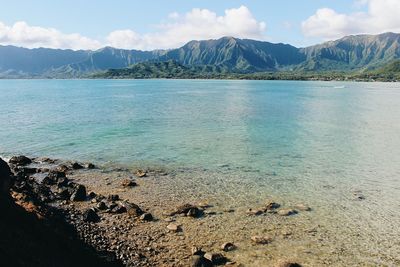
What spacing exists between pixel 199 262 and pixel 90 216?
10238mm

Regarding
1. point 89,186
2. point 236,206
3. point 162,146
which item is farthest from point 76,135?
point 236,206

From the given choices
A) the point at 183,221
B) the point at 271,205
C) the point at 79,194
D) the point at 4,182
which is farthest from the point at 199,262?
the point at 79,194

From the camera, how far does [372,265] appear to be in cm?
2247

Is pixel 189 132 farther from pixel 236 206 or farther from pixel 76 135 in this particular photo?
pixel 236 206

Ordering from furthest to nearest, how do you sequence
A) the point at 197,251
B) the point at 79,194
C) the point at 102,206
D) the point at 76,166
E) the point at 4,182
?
the point at 76,166 → the point at 79,194 → the point at 102,206 → the point at 197,251 → the point at 4,182

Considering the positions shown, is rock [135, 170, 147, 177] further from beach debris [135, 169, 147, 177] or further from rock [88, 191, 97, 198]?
rock [88, 191, 97, 198]

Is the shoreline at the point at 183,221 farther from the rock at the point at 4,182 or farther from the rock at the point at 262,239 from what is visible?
the rock at the point at 4,182

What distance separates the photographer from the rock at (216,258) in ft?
73.1

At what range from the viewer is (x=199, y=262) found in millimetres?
21781

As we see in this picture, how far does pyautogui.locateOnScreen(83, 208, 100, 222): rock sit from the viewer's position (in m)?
27.6

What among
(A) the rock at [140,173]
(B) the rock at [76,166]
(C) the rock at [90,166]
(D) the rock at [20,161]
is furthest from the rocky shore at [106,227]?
(D) the rock at [20,161]

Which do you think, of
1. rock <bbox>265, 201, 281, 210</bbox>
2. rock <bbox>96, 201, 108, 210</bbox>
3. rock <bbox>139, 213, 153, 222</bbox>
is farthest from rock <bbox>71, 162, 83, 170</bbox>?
rock <bbox>265, 201, 281, 210</bbox>

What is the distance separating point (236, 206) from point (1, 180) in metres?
18.2

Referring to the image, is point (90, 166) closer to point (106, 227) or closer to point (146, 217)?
point (146, 217)
